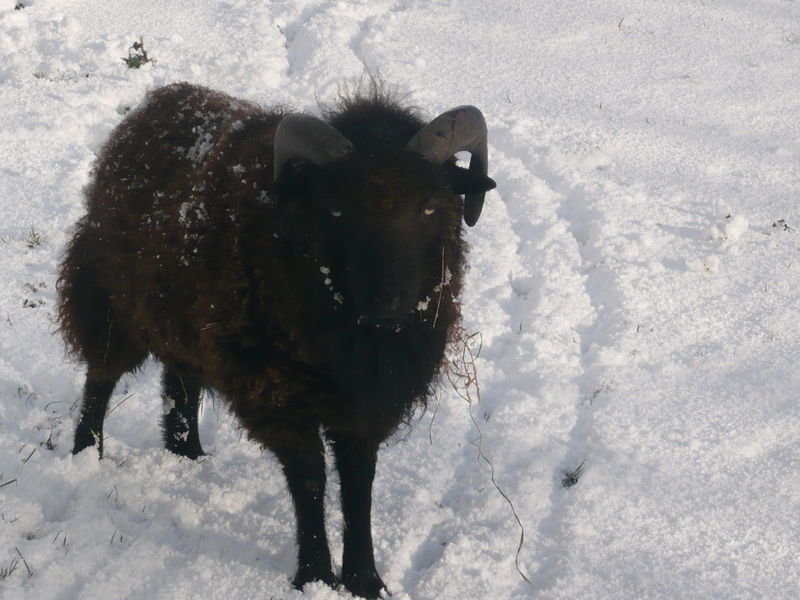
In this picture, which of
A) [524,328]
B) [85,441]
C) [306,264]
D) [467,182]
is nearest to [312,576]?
[306,264]

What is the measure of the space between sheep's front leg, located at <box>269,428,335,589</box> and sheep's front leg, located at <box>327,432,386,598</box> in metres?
0.09

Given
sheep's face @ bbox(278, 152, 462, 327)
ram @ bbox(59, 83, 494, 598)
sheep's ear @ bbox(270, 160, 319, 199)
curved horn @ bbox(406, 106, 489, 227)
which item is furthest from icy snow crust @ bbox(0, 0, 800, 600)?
curved horn @ bbox(406, 106, 489, 227)

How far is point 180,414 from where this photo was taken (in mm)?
4219

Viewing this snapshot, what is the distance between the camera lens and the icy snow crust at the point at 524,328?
3.50 m

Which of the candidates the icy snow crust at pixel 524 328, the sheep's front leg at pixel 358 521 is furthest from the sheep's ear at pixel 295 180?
the sheep's front leg at pixel 358 521

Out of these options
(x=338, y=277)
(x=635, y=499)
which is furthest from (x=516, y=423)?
(x=338, y=277)

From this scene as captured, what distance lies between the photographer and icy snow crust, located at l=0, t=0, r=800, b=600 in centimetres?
350

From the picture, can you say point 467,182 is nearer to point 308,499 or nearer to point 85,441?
point 308,499

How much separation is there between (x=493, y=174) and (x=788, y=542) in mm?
4026

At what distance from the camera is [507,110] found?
751 cm

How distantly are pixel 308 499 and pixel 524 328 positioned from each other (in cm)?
231

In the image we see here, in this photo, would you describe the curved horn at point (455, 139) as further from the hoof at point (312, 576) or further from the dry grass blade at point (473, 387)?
the hoof at point (312, 576)

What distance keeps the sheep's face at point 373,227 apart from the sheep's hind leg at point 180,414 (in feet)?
5.66

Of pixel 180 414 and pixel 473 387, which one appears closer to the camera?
pixel 180 414
